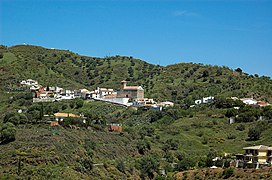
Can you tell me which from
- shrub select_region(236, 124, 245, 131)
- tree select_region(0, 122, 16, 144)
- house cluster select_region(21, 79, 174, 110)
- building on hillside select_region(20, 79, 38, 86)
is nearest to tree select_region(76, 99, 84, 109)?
house cluster select_region(21, 79, 174, 110)

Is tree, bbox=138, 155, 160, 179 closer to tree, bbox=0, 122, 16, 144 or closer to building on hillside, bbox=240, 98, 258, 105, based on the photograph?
tree, bbox=0, 122, 16, 144

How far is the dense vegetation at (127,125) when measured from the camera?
45.2 m

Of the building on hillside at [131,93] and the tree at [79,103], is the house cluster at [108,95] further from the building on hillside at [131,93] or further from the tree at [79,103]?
the tree at [79,103]

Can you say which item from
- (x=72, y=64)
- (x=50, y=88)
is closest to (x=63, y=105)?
(x=50, y=88)

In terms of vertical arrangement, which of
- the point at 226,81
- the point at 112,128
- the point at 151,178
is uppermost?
the point at 226,81

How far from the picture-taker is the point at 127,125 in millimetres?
71125

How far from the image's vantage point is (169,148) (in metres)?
60.2

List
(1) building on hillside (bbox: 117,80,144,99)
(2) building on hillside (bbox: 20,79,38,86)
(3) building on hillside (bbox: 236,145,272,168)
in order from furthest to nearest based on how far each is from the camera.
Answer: (2) building on hillside (bbox: 20,79,38,86), (1) building on hillside (bbox: 117,80,144,99), (3) building on hillside (bbox: 236,145,272,168)

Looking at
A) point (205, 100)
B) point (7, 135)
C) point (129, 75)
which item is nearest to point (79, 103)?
point (205, 100)

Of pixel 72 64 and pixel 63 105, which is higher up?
pixel 72 64

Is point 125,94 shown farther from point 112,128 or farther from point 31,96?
point 112,128

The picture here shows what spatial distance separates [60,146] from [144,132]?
18563mm

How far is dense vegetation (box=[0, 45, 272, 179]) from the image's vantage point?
148ft

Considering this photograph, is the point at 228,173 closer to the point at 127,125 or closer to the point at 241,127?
the point at 241,127
